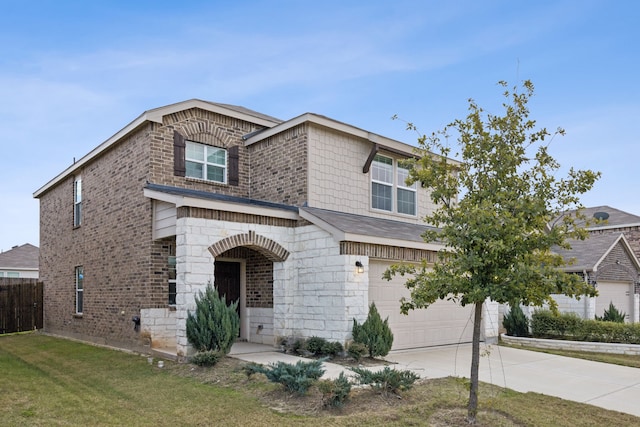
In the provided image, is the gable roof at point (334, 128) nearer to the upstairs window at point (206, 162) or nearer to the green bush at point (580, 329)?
the upstairs window at point (206, 162)

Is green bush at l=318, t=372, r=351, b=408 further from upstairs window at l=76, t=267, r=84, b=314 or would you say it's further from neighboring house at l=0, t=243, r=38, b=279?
neighboring house at l=0, t=243, r=38, b=279

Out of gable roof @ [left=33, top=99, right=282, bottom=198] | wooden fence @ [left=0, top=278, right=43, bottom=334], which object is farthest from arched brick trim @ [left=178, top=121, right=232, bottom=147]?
wooden fence @ [left=0, top=278, right=43, bottom=334]

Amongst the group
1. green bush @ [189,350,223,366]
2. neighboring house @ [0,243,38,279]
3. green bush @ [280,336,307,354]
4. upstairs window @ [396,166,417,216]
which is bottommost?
green bush @ [280,336,307,354]

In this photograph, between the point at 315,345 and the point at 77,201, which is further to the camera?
the point at 77,201

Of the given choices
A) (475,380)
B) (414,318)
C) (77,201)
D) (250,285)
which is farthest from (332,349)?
(77,201)

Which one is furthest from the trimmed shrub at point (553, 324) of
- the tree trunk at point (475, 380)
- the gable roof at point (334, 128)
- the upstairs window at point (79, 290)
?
the upstairs window at point (79, 290)

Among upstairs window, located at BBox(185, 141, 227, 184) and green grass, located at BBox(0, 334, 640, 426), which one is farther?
upstairs window, located at BBox(185, 141, 227, 184)

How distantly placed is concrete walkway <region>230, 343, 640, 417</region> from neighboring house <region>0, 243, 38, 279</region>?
75.0 feet

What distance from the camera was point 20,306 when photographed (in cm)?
2078

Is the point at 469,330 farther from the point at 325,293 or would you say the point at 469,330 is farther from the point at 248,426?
the point at 248,426

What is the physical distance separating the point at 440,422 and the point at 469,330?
8.77m

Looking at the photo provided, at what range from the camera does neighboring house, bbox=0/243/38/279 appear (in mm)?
29750

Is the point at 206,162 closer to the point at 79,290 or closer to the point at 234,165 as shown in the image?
the point at 234,165

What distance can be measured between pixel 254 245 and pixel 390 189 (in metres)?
5.36
